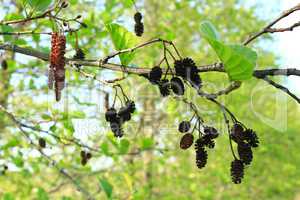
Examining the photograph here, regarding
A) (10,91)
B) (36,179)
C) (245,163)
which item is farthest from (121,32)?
(36,179)

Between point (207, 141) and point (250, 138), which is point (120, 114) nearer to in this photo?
point (207, 141)

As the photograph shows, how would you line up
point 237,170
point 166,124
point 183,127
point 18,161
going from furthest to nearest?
point 166,124
point 18,161
point 183,127
point 237,170

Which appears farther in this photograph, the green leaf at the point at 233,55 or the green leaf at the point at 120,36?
the green leaf at the point at 120,36

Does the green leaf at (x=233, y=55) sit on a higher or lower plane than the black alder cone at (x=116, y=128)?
higher

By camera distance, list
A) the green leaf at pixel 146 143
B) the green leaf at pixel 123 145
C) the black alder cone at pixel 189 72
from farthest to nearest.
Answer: the green leaf at pixel 146 143, the green leaf at pixel 123 145, the black alder cone at pixel 189 72

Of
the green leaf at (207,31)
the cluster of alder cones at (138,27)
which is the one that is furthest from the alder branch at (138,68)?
the cluster of alder cones at (138,27)

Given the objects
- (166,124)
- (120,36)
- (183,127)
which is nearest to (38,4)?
(120,36)

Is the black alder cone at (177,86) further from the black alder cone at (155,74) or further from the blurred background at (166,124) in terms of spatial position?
the blurred background at (166,124)
